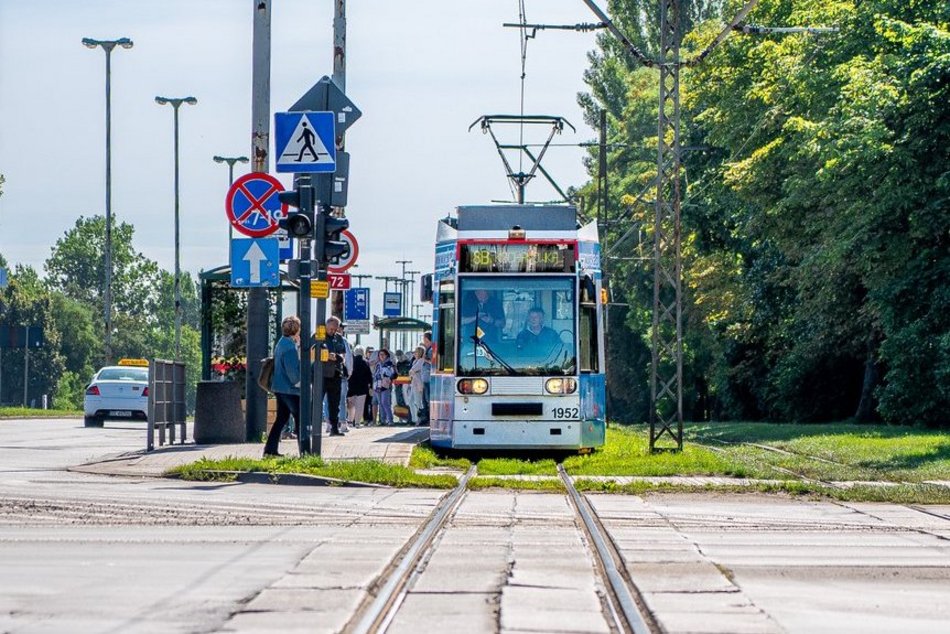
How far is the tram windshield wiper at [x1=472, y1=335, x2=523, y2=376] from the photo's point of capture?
23016 mm

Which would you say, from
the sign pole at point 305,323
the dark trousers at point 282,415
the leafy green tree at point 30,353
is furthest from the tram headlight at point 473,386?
the leafy green tree at point 30,353

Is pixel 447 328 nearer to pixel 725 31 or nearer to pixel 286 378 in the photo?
pixel 286 378

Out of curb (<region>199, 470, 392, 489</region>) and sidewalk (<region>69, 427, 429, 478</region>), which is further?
sidewalk (<region>69, 427, 429, 478</region>)

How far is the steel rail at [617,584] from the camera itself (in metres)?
8.30

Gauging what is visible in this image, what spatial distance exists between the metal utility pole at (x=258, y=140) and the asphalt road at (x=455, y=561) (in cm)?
690

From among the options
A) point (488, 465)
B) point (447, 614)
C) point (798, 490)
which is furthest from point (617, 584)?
point (488, 465)

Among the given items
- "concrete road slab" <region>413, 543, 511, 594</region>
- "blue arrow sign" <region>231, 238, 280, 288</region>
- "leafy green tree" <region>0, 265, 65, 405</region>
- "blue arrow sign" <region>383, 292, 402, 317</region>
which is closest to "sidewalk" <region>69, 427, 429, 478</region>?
"blue arrow sign" <region>231, 238, 280, 288</region>

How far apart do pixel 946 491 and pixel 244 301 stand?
13.4 m

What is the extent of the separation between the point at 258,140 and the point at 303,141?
4.62 metres

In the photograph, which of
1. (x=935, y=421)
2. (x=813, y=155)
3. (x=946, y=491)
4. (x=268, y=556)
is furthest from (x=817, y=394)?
(x=268, y=556)

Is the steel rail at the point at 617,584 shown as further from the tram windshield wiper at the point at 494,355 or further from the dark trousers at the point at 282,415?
the tram windshield wiper at the point at 494,355

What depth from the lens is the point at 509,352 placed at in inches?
913

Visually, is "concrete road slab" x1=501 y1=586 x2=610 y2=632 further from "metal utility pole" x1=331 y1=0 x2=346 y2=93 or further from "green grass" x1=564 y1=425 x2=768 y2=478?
"metal utility pole" x1=331 y1=0 x2=346 y2=93

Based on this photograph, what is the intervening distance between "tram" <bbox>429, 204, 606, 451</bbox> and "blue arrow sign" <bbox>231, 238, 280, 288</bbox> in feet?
8.22
